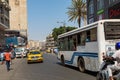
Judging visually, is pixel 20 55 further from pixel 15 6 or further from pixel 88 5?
pixel 15 6

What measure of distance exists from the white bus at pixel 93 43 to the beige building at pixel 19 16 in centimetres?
14118

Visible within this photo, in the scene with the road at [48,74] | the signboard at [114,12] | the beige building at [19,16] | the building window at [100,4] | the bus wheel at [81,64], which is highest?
the beige building at [19,16]

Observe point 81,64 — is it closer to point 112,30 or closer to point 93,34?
point 93,34

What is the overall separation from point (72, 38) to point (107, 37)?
6.10 metres

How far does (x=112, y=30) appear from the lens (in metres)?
16.8

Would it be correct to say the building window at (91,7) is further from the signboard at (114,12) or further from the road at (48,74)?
the road at (48,74)

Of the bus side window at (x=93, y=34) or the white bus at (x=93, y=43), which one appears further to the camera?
the bus side window at (x=93, y=34)

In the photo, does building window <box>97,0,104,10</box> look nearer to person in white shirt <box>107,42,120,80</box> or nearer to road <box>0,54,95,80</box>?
road <box>0,54,95,80</box>

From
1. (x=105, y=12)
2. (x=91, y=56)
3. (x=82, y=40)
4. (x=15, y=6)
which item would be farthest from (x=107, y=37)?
(x=15, y=6)

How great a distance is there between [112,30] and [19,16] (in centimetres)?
15189

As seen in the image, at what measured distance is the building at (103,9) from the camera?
40.8 metres

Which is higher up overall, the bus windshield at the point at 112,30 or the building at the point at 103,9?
the building at the point at 103,9

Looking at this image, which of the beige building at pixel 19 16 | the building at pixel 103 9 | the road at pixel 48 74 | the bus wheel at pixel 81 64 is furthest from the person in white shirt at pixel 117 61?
the beige building at pixel 19 16

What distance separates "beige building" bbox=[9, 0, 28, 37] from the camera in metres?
162
